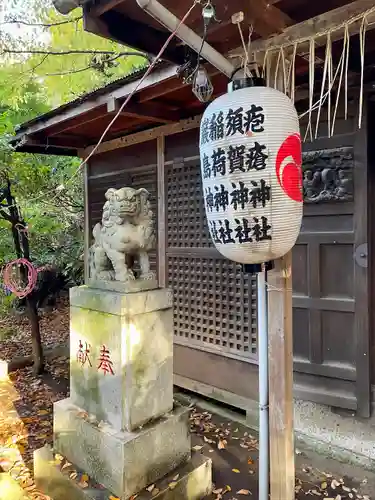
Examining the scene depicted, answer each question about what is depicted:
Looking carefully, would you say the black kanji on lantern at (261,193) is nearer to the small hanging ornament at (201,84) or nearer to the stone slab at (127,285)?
the small hanging ornament at (201,84)

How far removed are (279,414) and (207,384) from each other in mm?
2591

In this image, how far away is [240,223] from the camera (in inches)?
99.7

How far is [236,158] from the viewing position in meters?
2.50

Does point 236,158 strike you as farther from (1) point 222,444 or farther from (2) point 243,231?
(1) point 222,444

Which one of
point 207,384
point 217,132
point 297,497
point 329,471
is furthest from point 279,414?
point 207,384

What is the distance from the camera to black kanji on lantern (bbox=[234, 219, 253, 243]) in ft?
8.25

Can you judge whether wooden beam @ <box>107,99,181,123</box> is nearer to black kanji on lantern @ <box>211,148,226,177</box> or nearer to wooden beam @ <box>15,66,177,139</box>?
wooden beam @ <box>15,66,177,139</box>

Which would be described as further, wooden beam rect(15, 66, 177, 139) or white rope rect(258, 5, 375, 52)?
wooden beam rect(15, 66, 177, 139)

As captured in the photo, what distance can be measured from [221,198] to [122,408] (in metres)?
1.99

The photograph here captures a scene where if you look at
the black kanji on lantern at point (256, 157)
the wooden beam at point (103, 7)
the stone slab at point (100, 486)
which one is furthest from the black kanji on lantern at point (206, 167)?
the stone slab at point (100, 486)

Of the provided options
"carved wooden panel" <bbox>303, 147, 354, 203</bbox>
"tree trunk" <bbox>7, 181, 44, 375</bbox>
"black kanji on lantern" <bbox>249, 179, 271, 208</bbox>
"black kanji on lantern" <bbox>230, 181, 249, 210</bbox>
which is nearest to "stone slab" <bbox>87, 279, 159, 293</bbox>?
"black kanji on lantern" <bbox>230, 181, 249, 210</bbox>

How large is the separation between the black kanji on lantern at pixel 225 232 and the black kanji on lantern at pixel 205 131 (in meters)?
0.59

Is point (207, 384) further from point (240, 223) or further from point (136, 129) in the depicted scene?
point (136, 129)

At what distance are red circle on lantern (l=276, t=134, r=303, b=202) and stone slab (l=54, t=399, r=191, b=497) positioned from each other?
2.33 metres
